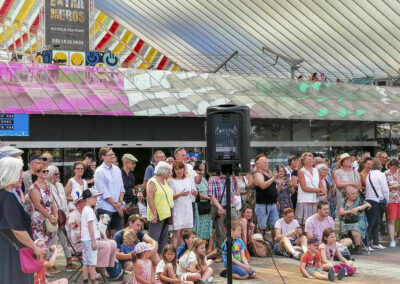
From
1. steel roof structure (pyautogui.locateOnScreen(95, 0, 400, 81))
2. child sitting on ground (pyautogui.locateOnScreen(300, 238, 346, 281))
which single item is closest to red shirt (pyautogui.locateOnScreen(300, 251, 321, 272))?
child sitting on ground (pyautogui.locateOnScreen(300, 238, 346, 281))

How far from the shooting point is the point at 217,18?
1785 inches

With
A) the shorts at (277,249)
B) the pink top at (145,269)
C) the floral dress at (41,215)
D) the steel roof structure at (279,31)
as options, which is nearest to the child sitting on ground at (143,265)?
the pink top at (145,269)

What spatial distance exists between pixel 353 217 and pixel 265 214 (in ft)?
4.86

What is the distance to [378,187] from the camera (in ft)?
41.1

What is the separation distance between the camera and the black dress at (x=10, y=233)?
4.88 metres

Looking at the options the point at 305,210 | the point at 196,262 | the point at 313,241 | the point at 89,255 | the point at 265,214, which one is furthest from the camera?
the point at 305,210

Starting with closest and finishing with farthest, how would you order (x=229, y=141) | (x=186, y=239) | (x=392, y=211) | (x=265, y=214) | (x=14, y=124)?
1. (x=229, y=141)
2. (x=186, y=239)
3. (x=265, y=214)
4. (x=392, y=211)
5. (x=14, y=124)

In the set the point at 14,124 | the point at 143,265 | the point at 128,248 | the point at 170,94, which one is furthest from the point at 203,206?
the point at 170,94

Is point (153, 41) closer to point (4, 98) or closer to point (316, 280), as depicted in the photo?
point (4, 98)

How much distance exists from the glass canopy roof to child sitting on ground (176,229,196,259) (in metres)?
8.88

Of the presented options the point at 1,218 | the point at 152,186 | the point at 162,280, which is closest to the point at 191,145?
the point at 152,186

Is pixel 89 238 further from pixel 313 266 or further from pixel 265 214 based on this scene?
pixel 265 214

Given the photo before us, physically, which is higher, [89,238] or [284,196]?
[284,196]

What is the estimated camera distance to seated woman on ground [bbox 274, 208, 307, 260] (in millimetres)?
11094
